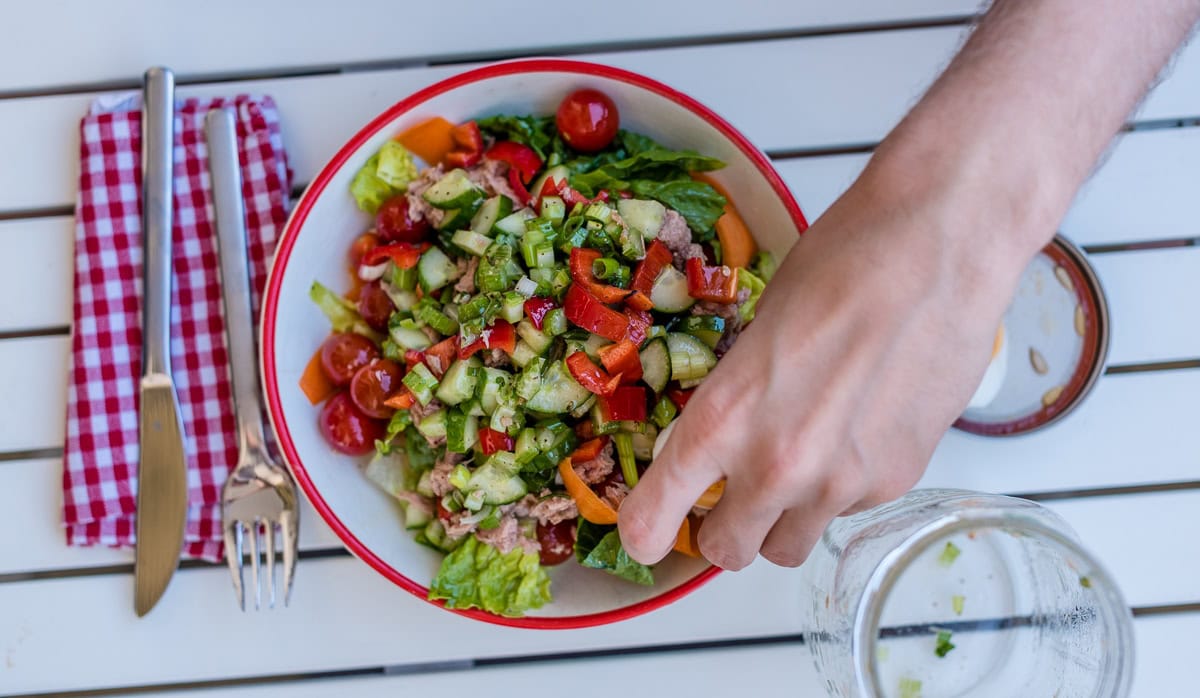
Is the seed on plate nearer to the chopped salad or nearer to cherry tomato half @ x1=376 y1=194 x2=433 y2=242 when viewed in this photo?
the chopped salad

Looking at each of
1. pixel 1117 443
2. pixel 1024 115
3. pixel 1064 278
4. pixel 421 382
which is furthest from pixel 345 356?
pixel 1117 443

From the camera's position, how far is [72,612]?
4.83 ft

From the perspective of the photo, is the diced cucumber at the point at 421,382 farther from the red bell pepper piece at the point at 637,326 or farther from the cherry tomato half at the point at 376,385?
the red bell pepper piece at the point at 637,326

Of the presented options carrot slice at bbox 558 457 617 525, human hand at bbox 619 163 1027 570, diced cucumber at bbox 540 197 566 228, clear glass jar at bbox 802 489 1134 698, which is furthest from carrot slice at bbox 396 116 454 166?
clear glass jar at bbox 802 489 1134 698

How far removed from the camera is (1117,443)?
1.50 metres

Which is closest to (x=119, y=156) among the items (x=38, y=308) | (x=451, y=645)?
(x=38, y=308)

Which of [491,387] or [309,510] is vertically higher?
[491,387]

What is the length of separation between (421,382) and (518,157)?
39cm

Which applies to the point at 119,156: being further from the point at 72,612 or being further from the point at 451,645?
the point at 451,645

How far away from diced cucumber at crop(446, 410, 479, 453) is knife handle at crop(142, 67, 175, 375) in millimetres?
532

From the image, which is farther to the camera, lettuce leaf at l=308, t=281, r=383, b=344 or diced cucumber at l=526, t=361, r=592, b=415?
lettuce leaf at l=308, t=281, r=383, b=344

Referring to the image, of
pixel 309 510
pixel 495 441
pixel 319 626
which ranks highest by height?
pixel 495 441

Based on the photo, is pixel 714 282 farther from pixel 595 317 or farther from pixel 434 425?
pixel 434 425

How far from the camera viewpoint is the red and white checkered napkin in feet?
4.65
